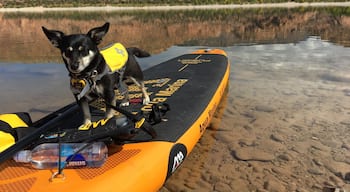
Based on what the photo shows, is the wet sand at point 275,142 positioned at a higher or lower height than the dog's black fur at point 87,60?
lower

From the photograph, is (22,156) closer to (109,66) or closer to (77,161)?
(77,161)

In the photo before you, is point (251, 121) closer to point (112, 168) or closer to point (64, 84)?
point (112, 168)

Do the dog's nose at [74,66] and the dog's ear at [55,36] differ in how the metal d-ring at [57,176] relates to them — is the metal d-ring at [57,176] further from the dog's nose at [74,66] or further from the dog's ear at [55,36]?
the dog's ear at [55,36]

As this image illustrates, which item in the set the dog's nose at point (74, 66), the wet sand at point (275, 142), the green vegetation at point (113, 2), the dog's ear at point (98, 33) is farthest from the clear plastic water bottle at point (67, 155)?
the green vegetation at point (113, 2)

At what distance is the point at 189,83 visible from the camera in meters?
7.38

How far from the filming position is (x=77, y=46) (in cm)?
401

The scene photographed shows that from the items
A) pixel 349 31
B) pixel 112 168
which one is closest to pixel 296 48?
pixel 349 31

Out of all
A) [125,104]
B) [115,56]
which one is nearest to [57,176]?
[115,56]

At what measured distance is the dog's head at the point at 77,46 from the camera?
13.1 ft

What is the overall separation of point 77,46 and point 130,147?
1457mm

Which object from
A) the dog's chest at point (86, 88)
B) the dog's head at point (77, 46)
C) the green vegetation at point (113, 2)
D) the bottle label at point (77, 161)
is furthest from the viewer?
the green vegetation at point (113, 2)

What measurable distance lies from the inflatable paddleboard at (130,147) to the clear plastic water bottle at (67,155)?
69 mm

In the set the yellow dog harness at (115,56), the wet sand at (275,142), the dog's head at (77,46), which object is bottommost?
the wet sand at (275,142)

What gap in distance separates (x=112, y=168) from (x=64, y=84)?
724 centimetres
